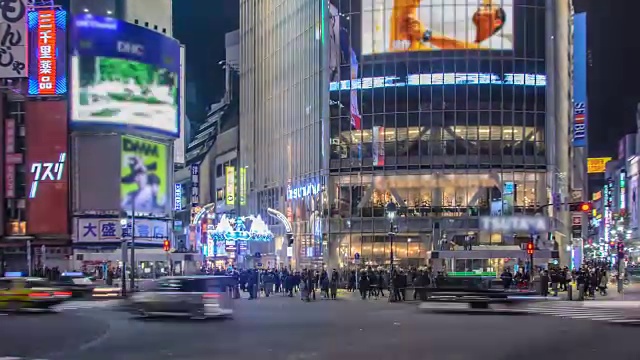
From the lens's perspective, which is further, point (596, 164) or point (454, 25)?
point (596, 164)

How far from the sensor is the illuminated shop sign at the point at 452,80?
68.5 m

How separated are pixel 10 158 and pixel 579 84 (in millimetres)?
62040

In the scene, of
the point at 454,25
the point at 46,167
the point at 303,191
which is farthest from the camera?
the point at 303,191

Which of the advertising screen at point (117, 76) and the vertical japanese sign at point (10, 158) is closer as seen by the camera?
the vertical japanese sign at point (10, 158)

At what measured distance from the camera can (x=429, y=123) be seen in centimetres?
6875

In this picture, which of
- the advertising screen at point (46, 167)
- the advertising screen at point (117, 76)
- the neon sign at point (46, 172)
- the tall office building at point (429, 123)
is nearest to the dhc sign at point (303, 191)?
the tall office building at point (429, 123)

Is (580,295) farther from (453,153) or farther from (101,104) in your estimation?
(101,104)

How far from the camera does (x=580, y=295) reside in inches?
1581

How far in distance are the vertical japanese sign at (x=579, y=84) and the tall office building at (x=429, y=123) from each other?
46.6 feet

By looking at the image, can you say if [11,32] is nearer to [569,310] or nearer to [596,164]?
[569,310]

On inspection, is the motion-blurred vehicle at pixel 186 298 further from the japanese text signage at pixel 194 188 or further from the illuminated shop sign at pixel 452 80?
the japanese text signage at pixel 194 188

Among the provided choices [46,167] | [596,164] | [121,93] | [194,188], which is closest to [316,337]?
[121,93]

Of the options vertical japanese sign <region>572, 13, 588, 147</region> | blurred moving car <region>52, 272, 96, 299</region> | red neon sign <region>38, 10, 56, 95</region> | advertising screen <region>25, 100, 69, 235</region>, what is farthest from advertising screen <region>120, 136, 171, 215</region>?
vertical japanese sign <region>572, 13, 588, 147</region>

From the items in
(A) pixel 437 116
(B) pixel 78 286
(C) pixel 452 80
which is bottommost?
(B) pixel 78 286
